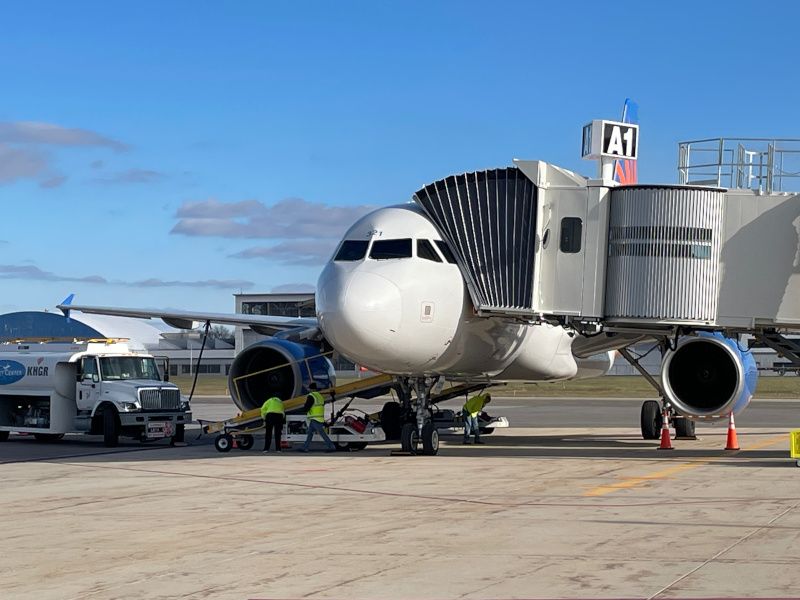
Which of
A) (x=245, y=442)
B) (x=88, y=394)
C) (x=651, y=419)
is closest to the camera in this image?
(x=245, y=442)

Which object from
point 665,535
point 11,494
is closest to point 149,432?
point 11,494

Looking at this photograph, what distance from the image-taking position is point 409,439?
18906 mm

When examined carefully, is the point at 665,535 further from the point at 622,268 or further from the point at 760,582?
the point at 622,268

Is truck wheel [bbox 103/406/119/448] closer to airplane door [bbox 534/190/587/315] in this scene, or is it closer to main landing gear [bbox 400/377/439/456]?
main landing gear [bbox 400/377/439/456]

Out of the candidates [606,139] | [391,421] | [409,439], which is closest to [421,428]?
[409,439]

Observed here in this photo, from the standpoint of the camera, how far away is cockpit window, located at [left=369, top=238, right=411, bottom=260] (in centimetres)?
1745

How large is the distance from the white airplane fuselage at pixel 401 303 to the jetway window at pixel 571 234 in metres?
1.79

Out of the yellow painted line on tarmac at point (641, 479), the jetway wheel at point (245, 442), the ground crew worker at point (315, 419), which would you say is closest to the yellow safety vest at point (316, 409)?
the ground crew worker at point (315, 419)

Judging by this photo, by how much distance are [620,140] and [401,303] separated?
17.3 feet

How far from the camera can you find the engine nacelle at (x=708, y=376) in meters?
19.5

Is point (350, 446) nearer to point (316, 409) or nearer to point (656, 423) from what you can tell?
point (316, 409)

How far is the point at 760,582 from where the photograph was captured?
7.60m

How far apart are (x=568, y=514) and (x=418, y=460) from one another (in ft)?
22.9

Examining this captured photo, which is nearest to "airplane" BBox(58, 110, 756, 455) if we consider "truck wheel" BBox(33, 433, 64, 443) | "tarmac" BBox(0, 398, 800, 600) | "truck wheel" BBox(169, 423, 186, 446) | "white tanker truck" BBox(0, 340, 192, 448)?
"tarmac" BBox(0, 398, 800, 600)
